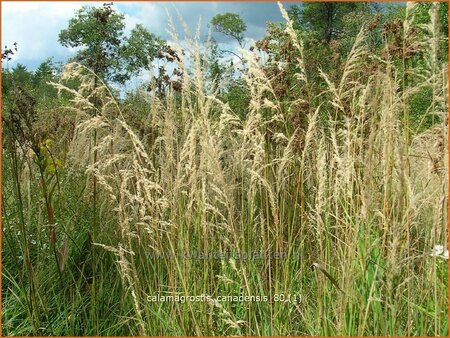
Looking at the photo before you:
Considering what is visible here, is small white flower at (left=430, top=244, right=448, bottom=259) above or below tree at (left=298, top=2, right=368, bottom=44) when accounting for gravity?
below

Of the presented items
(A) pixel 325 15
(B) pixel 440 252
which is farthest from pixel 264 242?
(A) pixel 325 15

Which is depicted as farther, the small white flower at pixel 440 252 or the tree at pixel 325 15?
the tree at pixel 325 15

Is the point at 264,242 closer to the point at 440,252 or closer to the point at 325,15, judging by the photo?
the point at 440,252

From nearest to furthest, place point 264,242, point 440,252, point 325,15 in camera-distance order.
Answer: point 440,252, point 264,242, point 325,15

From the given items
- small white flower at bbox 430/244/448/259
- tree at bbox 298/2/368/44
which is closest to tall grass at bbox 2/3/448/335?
small white flower at bbox 430/244/448/259

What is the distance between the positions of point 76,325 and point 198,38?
5.88ft

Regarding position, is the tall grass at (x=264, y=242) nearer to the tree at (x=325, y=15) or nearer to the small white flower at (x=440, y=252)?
the small white flower at (x=440, y=252)

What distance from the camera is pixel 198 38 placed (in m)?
2.96

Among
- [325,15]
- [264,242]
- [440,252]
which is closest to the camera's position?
[440,252]

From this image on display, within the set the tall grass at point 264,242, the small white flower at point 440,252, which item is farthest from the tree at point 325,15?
the small white flower at point 440,252

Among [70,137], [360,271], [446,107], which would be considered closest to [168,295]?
[360,271]

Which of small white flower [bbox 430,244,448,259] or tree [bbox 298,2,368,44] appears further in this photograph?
tree [bbox 298,2,368,44]

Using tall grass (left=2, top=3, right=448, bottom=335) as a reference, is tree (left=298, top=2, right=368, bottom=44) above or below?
above

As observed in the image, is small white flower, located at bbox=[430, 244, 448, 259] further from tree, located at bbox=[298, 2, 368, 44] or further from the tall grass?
tree, located at bbox=[298, 2, 368, 44]
